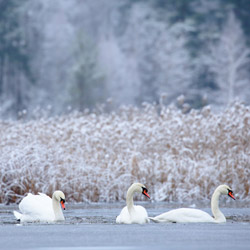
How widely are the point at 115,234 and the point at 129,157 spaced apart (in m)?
6.10

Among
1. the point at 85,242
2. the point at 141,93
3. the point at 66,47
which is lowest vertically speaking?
the point at 85,242

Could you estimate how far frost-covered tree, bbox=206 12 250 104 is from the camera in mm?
54062

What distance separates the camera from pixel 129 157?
48.5 ft

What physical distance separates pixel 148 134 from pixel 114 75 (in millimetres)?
47726

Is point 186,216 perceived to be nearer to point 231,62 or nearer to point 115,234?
point 115,234

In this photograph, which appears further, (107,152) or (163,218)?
(107,152)

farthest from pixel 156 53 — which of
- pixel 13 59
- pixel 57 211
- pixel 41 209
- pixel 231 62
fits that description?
pixel 57 211

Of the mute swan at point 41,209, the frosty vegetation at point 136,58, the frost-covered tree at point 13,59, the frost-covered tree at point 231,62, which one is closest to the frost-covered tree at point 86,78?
the frosty vegetation at point 136,58

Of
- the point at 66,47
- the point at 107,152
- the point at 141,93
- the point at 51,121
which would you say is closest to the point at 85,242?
the point at 107,152

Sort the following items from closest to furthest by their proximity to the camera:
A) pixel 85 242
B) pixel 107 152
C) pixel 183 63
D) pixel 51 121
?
pixel 85 242 → pixel 107 152 → pixel 51 121 → pixel 183 63

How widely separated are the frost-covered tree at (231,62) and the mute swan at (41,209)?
42340 millimetres

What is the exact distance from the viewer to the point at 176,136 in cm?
1570

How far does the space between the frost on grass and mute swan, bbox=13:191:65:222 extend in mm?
2572

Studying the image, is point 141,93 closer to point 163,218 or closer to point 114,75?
point 114,75
